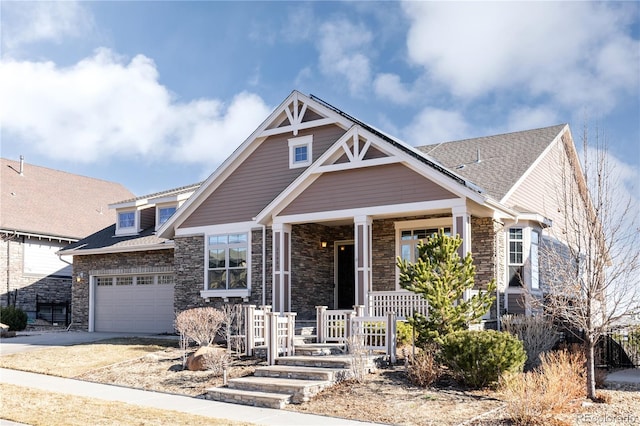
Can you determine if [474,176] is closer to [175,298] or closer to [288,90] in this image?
[288,90]

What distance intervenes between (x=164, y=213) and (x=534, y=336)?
14966mm

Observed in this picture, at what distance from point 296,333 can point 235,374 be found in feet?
11.1

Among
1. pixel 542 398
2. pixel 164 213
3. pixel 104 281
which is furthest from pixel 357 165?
pixel 104 281

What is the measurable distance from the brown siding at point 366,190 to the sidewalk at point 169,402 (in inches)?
267

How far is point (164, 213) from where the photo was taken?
2481 centimetres

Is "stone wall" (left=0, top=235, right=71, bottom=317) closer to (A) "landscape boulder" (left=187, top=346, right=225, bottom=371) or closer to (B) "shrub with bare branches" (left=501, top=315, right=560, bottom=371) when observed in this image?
(A) "landscape boulder" (left=187, top=346, right=225, bottom=371)

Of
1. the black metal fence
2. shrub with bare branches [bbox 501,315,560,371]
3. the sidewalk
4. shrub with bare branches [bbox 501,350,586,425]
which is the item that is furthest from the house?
shrub with bare branches [bbox 501,350,586,425]

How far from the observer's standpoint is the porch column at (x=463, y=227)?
15414mm

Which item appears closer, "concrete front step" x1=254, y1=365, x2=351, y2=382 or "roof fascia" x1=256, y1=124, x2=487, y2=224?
"concrete front step" x1=254, y1=365, x2=351, y2=382

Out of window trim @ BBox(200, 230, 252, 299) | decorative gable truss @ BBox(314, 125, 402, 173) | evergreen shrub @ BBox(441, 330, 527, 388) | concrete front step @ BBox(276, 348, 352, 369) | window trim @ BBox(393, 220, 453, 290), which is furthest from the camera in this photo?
window trim @ BBox(200, 230, 252, 299)

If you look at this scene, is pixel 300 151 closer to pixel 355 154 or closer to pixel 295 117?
pixel 295 117

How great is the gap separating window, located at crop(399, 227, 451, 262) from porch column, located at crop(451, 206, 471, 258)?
9.65 ft

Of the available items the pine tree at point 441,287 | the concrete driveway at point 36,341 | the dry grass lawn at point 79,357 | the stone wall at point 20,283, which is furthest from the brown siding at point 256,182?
the stone wall at point 20,283

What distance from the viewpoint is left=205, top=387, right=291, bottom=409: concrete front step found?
11.6 meters
